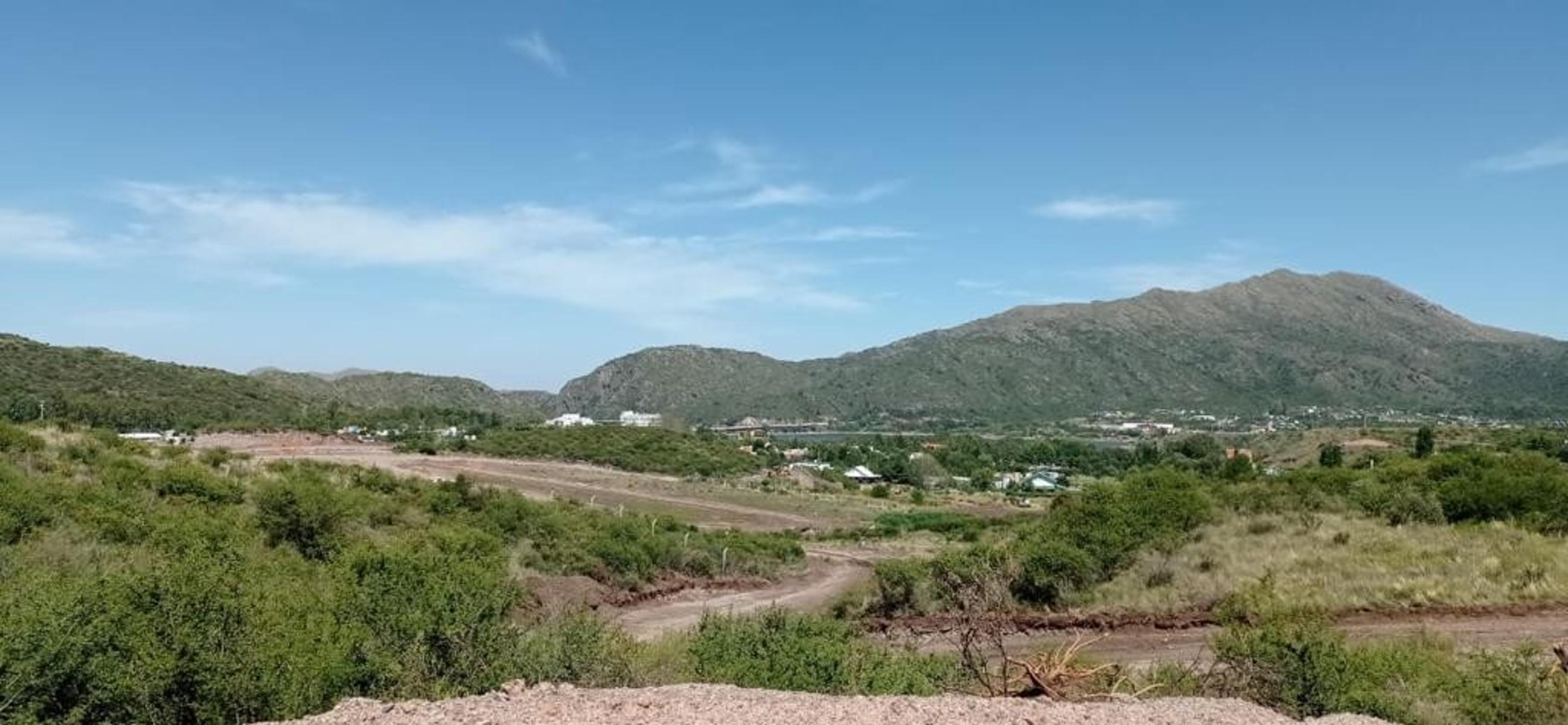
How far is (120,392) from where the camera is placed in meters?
75.8

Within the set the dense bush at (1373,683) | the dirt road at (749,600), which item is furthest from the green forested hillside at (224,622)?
the dense bush at (1373,683)

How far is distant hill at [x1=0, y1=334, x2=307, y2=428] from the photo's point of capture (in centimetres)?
6450

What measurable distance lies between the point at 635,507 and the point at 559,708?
2240 inches

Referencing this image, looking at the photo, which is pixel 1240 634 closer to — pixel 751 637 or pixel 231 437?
pixel 751 637

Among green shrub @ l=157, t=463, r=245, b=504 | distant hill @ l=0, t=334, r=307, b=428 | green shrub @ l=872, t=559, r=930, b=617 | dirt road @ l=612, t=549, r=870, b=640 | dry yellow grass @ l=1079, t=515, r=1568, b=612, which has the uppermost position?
distant hill @ l=0, t=334, r=307, b=428

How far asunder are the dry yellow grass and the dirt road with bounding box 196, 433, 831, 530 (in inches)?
1537

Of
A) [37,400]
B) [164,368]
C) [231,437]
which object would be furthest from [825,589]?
[164,368]

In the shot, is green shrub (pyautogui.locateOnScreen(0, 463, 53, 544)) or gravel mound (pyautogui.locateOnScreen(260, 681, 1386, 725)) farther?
green shrub (pyautogui.locateOnScreen(0, 463, 53, 544))

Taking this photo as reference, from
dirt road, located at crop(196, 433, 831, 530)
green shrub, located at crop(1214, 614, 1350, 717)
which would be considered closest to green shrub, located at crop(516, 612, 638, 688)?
green shrub, located at crop(1214, 614, 1350, 717)

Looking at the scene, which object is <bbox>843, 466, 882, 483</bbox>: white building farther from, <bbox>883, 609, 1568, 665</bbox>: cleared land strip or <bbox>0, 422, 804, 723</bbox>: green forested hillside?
<bbox>0, 422, 804, 723</bbox>: green forested hillside

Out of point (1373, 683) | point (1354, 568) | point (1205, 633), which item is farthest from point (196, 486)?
point (1354, 568)

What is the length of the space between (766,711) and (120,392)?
84.3 m

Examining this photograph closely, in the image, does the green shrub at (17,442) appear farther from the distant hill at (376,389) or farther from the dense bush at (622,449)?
the distant hill at (376,389)

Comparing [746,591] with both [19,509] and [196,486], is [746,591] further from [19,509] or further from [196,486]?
[19,509]
